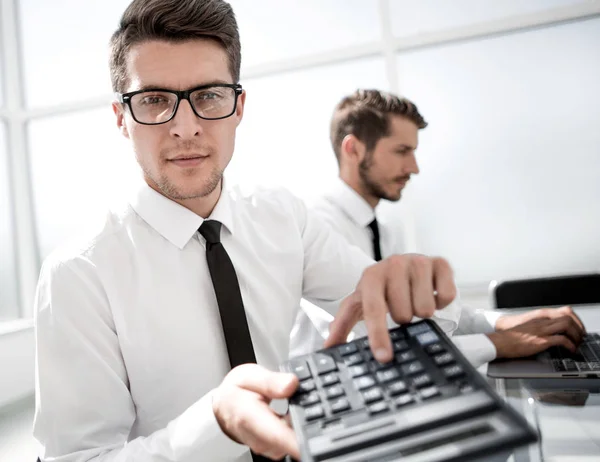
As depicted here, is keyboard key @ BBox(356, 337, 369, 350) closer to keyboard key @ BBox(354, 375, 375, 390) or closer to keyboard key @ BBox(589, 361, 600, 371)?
keyboard key @ BBox(354, 375, 375, 390)

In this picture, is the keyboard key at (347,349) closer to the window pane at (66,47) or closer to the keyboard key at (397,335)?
the keyboard key at (397,335)

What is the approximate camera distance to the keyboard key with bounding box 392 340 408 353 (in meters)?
Answer: 0.51

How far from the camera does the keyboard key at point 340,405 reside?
440 mm

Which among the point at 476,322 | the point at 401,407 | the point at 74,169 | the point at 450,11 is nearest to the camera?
the point at 401,407

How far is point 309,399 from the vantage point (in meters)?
0.46

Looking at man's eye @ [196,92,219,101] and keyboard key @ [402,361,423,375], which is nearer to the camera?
keyboard key @ [402,361,423,375]

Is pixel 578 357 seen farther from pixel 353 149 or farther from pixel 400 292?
pixel 353 149

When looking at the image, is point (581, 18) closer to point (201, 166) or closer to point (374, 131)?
point (374, 131)

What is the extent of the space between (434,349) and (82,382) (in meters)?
0.53

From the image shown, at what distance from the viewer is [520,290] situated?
1634mm

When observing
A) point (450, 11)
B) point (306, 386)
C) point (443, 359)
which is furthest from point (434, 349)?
point (450, 11)

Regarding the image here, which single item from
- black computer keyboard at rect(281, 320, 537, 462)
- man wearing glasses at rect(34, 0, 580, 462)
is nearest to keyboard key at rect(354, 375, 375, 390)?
black computer keyboard at rect(281, 320, 537, 462)

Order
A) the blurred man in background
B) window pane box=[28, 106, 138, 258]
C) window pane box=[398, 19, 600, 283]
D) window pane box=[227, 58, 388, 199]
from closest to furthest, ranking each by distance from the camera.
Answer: the blurred man in background, window pane box=[398, 19, 600, 283], window pane box=[227, 58, 388, 199], window pane box=[28, 106, 138, 258]

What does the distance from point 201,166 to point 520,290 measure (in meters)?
1.23
